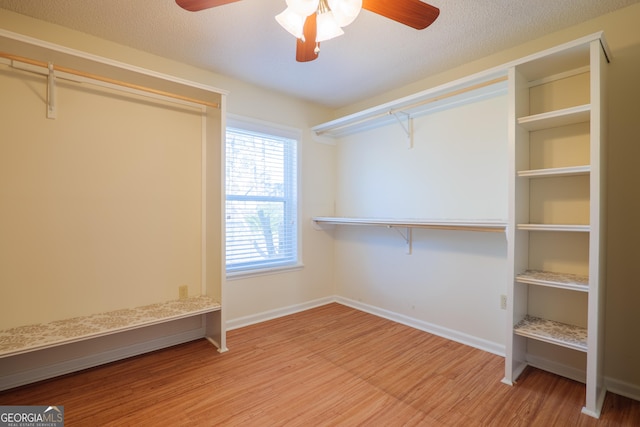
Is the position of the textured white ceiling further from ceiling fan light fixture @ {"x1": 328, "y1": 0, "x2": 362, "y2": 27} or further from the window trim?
ceiling fan light fixture @ {"x1": 328, "y1": 0, "x2": 362, "y2": 27}

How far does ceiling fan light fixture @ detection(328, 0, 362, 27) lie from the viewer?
1377mm

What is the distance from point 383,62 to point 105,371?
335cm

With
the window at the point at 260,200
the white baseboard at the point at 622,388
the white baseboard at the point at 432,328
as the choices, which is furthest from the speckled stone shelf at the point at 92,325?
the white baseboard at the point at 622,388

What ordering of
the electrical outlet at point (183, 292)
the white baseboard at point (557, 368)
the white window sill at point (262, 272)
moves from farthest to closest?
1. the white window sill at point (262, 272)
2. the electrical outlet at point (183, 292)
3. the white baseboard at point (557, 368)

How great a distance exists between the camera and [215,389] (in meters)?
2.09

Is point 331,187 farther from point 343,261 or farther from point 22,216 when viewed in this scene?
point 22,216

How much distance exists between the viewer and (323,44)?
2.42m

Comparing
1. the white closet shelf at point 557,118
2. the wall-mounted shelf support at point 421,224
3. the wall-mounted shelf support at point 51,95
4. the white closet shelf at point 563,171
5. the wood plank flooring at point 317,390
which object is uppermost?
the wall-mounted shelf support at point 51,95

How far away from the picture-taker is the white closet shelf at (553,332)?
1.92m

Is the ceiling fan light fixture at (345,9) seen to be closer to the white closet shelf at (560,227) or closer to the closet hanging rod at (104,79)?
the closet hanging rod at (104,79)

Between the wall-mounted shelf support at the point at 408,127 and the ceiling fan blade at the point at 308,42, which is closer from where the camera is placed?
the ceiling fan blade at the point at 308,42

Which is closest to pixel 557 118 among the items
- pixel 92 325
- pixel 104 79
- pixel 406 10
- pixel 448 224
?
pixel 448 224

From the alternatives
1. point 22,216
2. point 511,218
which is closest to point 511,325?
point 511,218

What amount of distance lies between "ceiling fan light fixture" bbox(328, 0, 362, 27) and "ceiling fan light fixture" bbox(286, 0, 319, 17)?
11cm
